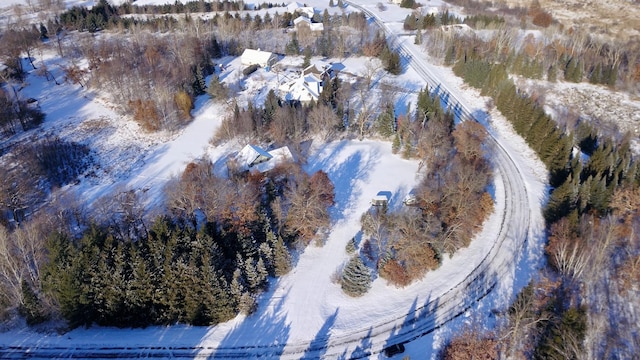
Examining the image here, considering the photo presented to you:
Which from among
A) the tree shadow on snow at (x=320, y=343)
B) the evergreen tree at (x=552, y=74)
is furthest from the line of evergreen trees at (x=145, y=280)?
the evergreen tree at (x=552, y=74)

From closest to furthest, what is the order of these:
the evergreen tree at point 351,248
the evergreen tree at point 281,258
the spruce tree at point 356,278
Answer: the spruce tree at point 356,278, the evergreen tree at point 281,258, the evergreen tree at point 351,248

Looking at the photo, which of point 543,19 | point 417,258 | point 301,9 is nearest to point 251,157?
point 417,258

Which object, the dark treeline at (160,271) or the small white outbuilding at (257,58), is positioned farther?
the small white outbuilding at (257,58)

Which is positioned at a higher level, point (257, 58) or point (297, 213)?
point (257, 58)

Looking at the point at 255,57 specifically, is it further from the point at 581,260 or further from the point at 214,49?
the point at 581,260

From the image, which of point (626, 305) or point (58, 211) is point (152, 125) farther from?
point (626, 305)

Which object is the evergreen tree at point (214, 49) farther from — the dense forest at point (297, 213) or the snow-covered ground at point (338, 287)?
the snow-covered ground at point (338, 287)
